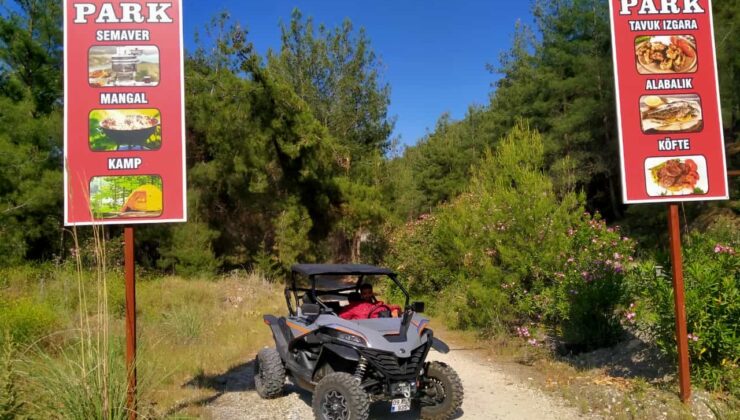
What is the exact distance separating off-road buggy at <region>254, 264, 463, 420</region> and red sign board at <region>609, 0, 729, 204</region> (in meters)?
2.87

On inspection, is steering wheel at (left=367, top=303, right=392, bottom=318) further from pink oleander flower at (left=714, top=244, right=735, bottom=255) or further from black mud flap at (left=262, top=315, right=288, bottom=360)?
pink oleander flower at (left=714, top=244, right=735, bottom=255)

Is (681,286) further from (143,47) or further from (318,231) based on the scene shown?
(318,231)

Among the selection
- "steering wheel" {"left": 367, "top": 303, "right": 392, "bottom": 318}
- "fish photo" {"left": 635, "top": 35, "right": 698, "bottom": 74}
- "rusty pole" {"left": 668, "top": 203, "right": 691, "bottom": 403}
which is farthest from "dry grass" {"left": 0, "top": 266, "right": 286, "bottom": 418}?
"fish photo" {"left": 635, "top": 35, "right": 698, "bottom": 74}

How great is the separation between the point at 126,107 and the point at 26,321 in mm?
4754

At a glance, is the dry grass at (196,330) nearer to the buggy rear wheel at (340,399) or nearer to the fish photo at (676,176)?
the buggy rear wheel at (340,399)

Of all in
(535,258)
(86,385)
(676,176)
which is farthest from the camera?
(535,258)

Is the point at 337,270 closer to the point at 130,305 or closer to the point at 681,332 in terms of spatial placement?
the point at 130,305

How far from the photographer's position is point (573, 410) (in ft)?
21.2

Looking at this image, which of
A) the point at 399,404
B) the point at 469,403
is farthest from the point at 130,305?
the point at 469,403

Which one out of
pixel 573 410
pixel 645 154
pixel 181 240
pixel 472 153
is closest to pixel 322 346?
pixel 573 410

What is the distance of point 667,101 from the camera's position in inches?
249

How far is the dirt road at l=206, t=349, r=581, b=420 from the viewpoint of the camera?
20.8ft

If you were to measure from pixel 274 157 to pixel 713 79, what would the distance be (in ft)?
56.3

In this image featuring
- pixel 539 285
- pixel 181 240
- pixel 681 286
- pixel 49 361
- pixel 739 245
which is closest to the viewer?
pixel 49 361
